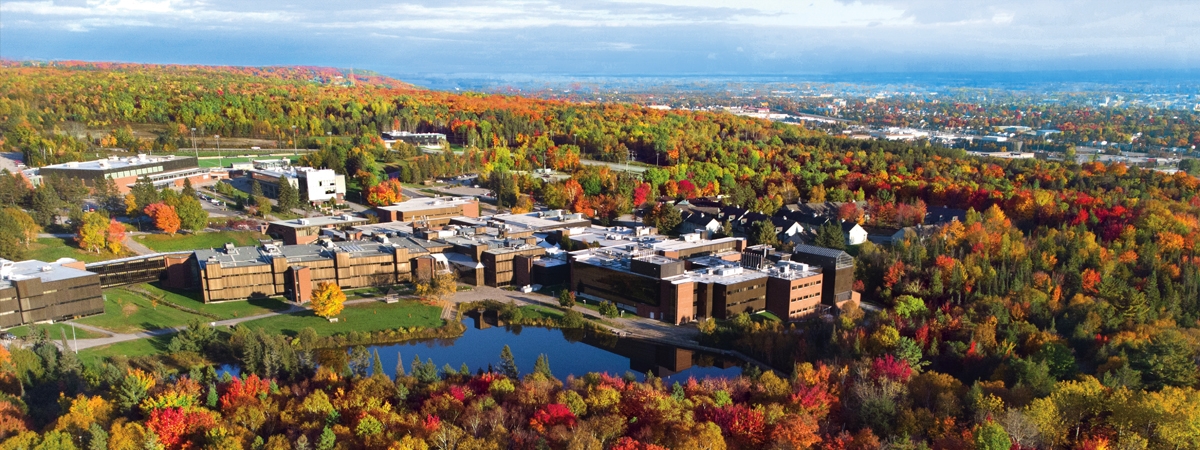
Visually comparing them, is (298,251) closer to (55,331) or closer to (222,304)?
(222,304)

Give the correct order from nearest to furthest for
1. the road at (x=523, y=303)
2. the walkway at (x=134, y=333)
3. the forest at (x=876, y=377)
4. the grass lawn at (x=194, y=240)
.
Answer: the forest at (x=876, y=377) < the walkway at (x=134, y=333) < the road at (x=523, y=303) < the grass lawn at (x=194, y=240)

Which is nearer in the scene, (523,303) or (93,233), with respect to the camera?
(523,303)

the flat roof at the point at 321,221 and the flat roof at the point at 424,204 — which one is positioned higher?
the flat roof at the point at 424,204

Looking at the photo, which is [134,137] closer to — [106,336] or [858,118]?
[106,336]

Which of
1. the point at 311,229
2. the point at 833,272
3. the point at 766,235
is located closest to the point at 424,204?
the point at 311,229

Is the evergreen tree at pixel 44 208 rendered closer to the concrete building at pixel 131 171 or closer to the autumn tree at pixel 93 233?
the autumn tree at pixel 93 233

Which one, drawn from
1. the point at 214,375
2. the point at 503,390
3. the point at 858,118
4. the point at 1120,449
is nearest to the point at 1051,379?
the point at 1120,449

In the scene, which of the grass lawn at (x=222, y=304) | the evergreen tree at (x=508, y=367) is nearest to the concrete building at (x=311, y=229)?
the grass lawn at (x=222, y=304)
